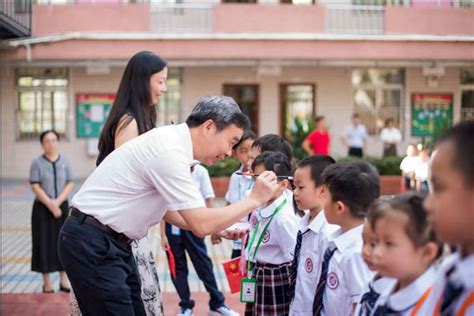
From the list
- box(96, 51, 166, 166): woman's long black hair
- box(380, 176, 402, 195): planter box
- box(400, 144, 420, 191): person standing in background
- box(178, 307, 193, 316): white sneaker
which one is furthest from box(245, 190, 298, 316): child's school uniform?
box(380, 176, 402, 195): planter box

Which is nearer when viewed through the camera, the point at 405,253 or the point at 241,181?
the point at 405,253

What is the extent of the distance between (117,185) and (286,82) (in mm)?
16360

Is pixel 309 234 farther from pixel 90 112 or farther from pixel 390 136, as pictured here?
pixel 90 112

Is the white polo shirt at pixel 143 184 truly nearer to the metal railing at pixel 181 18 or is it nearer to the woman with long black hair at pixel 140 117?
the woman with long black hair at pixel 140 117

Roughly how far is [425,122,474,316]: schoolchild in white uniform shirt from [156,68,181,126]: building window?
57.9ft

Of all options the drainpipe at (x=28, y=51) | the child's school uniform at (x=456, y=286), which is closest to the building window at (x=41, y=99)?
the drainpipe at (x=28, y=51)

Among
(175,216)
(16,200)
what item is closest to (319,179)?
(175,216)

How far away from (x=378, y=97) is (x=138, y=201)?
17049 mm

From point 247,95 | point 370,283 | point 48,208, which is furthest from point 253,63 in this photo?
point 370,283

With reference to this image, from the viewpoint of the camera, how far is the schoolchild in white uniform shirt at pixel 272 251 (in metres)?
4.50

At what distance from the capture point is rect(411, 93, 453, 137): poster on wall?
1988cm

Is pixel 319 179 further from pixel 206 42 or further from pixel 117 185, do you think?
pixel 206 42

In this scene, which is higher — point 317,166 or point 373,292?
point 317,166

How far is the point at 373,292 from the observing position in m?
2.68
